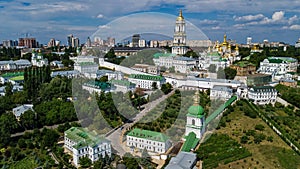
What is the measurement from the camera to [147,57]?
10.1 meters

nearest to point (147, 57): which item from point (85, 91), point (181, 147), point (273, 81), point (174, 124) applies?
point (85, 91)

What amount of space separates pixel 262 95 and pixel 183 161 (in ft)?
19.5

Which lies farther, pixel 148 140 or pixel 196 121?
pixel 148 140

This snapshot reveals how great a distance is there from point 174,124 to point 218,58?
25.4ft

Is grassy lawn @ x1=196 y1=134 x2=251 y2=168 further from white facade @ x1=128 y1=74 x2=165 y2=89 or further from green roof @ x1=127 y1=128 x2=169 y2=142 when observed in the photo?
white facade @ x1=128 y1=74 x2=165 y2=89

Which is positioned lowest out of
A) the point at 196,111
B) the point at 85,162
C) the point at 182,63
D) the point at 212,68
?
the point at 85,162

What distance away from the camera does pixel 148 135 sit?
6949 millimetres

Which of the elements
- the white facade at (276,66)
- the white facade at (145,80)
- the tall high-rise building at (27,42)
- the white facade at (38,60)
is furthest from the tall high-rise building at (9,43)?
the white facade at (276,66)

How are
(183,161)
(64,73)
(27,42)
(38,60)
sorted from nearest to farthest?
(183,161) → (64,73) → (38,60) → (27,42)

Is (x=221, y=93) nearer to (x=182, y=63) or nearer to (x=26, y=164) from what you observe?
(x=182, y=63)

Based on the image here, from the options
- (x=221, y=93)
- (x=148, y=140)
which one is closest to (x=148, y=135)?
(x=148, y=140)

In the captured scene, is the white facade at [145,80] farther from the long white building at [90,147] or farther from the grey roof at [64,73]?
the long white building at [90,147]

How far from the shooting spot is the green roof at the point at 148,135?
6.77 metres

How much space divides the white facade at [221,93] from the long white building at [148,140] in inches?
151
